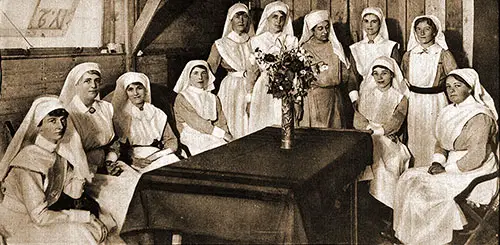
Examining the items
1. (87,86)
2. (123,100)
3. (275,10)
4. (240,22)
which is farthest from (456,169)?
(87,86)

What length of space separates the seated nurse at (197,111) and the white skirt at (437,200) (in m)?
1.43

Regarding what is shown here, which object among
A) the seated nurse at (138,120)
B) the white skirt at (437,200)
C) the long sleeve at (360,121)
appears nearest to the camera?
the white skirt at (437,200)

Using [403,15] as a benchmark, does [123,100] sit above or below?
below

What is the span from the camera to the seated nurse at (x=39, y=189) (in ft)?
11.8

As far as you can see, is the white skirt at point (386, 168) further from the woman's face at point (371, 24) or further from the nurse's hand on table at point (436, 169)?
the woman's face at point (371, 24)

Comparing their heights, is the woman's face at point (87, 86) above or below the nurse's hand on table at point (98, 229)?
above

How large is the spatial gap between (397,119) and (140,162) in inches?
73.1

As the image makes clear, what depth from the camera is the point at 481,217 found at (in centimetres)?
401

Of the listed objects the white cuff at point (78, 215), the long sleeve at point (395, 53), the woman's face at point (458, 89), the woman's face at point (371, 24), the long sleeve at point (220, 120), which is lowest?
the white cuff at point (78, 215)

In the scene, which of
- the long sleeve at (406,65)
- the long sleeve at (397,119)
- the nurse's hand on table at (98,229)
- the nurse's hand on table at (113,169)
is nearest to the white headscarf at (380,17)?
the long sleeve at (406,65)

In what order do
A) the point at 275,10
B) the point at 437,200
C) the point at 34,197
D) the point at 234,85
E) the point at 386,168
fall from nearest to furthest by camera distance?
the point at 34,197 → the point at 437,200 → the point at 386,168 → the point at 275,10 → the point at 234,85

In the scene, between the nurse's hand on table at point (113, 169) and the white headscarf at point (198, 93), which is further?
the white headscarf at point (198, 93)

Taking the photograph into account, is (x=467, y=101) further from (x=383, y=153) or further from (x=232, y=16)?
(x=232, y=16)

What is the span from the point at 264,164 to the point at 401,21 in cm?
303
